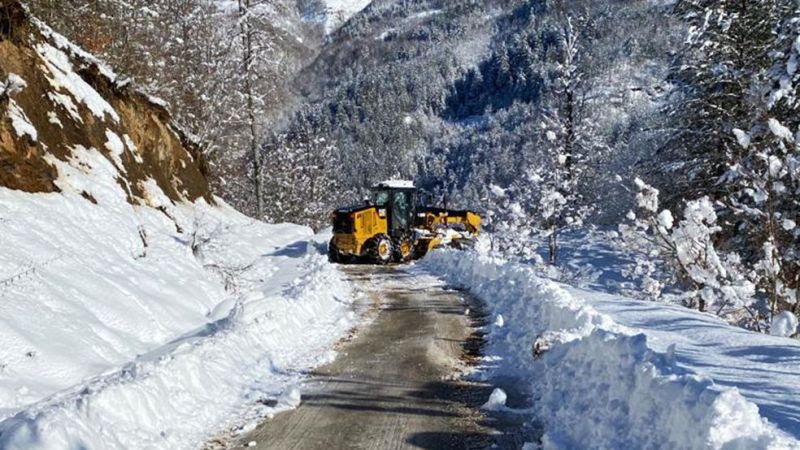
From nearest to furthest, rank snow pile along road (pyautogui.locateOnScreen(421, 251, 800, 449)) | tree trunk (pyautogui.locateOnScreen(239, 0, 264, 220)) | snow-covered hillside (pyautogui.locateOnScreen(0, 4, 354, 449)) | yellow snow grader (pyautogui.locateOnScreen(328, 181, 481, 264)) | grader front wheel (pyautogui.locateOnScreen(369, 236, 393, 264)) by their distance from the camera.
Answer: snow pile along road (pyautogui.locateOnScreen(421, 251, 800, 449)), snow-covered hillside (pyautogui.locateOnScreen(0, 4, 354, 449)), grader front wheel (pyautogui.locateOnScreen(369, 236, 393, 264)), yellow snow grader (pyautogui.locateOnScreen(328, 181, 481, 264)), tree trunk (pyautogui.locateOnScreen(239, 0, 264, 220))

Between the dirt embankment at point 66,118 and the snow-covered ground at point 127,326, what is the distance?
0.49 m

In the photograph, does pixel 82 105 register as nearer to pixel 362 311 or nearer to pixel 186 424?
pixel 362 311

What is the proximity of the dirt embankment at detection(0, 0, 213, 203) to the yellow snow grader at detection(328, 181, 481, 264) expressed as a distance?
6.05 metres

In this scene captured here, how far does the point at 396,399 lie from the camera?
24.7ft

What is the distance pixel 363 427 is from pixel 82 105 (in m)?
12.9

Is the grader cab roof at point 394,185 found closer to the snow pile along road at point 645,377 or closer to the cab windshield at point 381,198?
the cab windshield at point 381,198

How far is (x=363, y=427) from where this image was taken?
6.52 m

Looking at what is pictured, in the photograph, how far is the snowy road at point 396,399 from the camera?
620 cm

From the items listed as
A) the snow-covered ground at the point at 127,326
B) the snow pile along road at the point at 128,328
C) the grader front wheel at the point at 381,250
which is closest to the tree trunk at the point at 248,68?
the grader front wheel at the point at 381,250

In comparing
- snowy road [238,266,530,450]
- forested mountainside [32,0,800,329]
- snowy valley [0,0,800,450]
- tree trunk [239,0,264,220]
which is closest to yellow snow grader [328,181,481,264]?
snowy valley [0,0,800,450]

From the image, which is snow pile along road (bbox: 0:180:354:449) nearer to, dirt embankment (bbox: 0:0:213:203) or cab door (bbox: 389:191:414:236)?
dirt embankment (bbox: 0:0:213:203)

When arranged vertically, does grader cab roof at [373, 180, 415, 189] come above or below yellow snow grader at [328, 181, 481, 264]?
above

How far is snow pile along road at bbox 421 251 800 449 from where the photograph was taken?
4199 mm

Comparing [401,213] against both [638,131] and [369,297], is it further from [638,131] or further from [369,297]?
[638,131]
